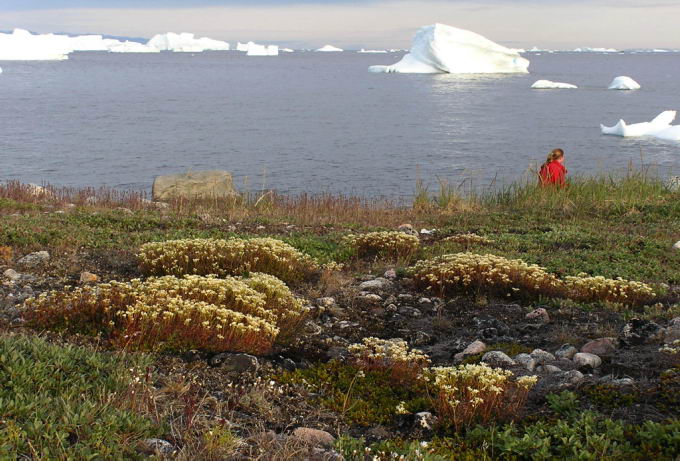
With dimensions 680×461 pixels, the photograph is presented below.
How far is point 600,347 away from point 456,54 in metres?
107

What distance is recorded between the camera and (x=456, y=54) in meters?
108

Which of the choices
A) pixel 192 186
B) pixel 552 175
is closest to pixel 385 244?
pixel 552 175

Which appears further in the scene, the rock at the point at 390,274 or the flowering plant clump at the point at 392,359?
the rock at the point at 390,274

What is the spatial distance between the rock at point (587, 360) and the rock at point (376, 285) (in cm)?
315

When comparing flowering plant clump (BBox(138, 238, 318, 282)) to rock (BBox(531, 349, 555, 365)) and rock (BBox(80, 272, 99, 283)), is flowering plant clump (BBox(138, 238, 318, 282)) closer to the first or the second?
rock (BBox(80, 272, 99, 283))

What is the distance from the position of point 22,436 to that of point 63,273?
5116 millimetres

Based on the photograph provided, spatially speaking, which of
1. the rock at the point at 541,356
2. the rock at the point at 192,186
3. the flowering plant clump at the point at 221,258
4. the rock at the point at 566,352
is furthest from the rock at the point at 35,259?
the rock at the point at 192,186

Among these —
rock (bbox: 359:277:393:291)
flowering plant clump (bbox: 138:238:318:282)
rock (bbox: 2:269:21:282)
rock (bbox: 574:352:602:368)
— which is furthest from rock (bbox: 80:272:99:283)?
rock (bbox: 574:352:602:368)

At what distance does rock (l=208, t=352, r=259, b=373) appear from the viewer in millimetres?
5652

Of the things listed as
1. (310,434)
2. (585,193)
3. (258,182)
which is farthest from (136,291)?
(258,182)

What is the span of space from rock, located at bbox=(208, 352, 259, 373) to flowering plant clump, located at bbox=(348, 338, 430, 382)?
34.7 inches

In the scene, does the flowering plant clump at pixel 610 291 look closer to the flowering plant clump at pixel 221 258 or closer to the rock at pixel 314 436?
the flowering plant clump at pixel 221 258

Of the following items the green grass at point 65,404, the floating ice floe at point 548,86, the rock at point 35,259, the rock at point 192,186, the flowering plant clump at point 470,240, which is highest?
the floating ice floe at point 548,86

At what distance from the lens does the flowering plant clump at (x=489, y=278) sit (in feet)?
27.7
